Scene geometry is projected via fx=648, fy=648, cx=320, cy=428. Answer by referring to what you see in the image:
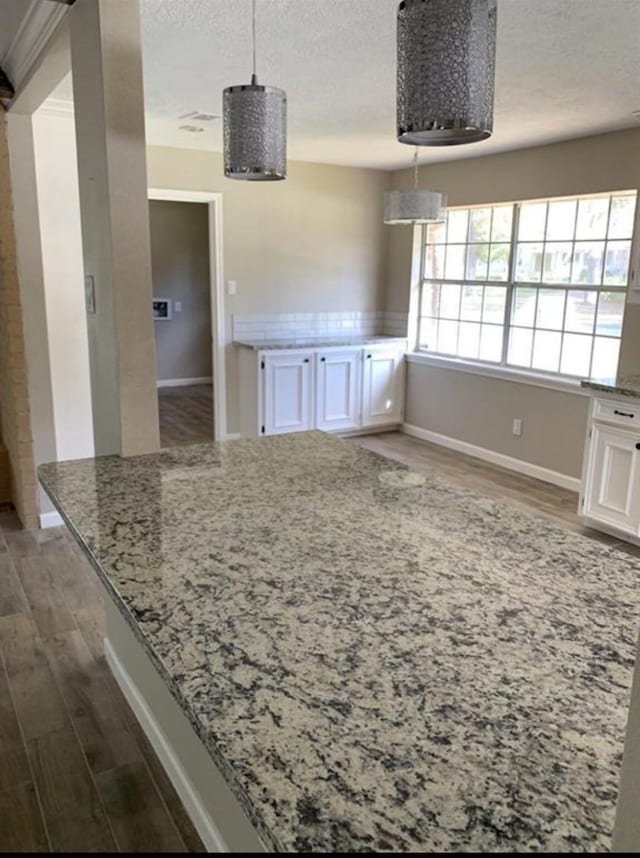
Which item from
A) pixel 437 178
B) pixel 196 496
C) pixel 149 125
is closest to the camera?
pixel 196 496

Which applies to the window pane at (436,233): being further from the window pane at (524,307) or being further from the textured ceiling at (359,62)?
the textured ceiling at (359,62)

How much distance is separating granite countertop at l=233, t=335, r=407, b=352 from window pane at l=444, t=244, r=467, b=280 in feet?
2.39

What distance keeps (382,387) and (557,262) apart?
1927 millimetres

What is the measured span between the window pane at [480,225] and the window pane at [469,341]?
0.72m

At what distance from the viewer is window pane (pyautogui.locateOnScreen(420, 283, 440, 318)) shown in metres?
5.98

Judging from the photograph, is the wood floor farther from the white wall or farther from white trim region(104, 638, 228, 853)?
the white wall

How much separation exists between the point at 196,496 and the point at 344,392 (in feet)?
13.8

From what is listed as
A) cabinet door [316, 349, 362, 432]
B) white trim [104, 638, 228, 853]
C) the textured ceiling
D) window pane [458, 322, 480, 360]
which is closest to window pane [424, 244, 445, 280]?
window pane [458, 322, 480, 360]

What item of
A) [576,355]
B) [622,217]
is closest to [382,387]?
[576,355]

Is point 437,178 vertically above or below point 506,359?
above

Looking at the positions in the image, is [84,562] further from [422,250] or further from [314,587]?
[422,250]

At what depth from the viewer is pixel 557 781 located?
0.74 metres

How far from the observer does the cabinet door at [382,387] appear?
5926 mm

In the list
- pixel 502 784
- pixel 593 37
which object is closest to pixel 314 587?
pixel 502 784
